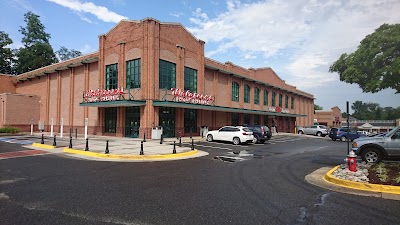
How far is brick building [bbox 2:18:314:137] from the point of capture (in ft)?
86.8

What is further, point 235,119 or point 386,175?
point 235,119

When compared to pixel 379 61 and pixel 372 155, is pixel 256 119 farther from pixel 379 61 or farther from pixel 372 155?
pixel 372 155

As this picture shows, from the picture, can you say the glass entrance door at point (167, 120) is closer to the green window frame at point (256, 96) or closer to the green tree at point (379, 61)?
the green tree at point (379, 61)

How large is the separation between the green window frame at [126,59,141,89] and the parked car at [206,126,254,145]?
32.2ft

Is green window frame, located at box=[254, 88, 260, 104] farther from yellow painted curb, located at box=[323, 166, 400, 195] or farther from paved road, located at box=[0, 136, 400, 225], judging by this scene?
yellow painted curb, located at box=[323, 166, 400, 195]

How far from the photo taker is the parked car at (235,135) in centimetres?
2233

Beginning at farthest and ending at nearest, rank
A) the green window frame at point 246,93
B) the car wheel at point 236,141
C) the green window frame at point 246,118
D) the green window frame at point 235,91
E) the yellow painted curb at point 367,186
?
1. the green window frame at point 246,93
2. the green window frame at point 246,118
3. the green window frame at point 235,91
4. the car wheel at point 236,141
5. the yellow painted curb at point 367,186

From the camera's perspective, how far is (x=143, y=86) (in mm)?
26484

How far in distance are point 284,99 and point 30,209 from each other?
2190 inches

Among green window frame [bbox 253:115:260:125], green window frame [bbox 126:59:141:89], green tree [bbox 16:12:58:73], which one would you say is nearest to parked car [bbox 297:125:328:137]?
green window frame [bbox 253:115:260:125]

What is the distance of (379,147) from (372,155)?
46 centimetres

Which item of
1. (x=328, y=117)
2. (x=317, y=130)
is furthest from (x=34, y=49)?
(x=328, y=117)

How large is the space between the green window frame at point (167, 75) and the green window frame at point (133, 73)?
2.29 m

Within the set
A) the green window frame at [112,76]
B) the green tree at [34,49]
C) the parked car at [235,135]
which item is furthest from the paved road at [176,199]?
the green tree at [34,49]
